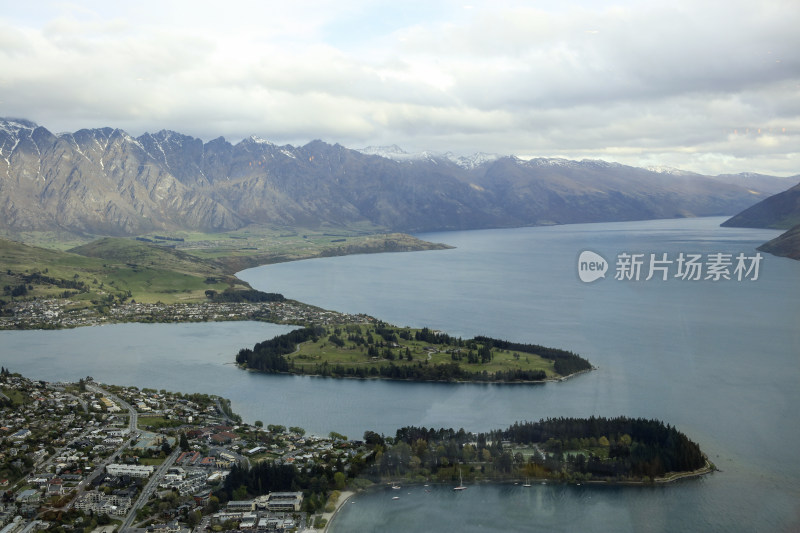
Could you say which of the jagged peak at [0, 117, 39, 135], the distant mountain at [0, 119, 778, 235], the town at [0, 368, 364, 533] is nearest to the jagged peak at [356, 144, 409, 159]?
the distant mountain at [0, 119, 778, 235]

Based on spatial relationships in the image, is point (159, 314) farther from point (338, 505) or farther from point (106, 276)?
point (338, 505)

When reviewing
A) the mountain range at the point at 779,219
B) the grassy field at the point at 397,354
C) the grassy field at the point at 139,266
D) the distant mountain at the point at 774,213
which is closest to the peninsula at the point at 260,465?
the grassy field at the point at 397,354

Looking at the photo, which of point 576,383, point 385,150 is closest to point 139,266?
point 576,383

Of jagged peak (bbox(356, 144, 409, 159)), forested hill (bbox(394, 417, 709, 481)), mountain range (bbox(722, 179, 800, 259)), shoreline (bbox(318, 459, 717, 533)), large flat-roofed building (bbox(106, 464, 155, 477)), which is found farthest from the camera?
jagged peak (bbox(356, 144, 409, 159))

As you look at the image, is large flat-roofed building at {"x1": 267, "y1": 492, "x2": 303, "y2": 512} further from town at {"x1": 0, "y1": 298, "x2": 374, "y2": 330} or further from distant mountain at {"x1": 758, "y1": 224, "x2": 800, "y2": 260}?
distant mountain at {"x1": 758, "y1": 224, "x2": 800, "y2": 260}

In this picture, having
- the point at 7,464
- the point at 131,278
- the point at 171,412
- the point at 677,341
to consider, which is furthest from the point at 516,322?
the point at 131,278

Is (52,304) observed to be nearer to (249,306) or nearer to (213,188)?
(249,306)
